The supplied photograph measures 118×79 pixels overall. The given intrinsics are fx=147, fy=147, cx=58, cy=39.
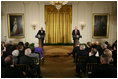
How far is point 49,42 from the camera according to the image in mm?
13953

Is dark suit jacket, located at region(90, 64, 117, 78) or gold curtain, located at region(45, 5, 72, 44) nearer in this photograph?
dark suit jacket, located at region(90, 64, 117, 78)

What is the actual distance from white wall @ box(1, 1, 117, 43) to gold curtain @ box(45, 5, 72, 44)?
46 cm

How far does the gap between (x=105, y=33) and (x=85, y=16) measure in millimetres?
2482

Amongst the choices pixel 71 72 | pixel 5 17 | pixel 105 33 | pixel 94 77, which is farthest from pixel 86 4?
pixel 94 77

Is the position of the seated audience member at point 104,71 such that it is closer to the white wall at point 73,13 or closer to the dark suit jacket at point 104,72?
the dark suit jacket at point 104,72

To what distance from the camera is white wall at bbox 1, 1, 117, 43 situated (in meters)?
13.4

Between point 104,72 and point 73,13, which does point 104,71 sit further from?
point 73,13

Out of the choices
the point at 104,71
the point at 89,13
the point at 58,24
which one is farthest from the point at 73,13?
the point at 104,71

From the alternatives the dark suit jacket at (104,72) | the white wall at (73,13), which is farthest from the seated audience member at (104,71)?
the white wall at (73,13)

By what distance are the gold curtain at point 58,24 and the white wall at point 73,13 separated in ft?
1.52

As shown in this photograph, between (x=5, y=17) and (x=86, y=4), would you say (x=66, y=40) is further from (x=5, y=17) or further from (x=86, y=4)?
(x=5, y=17)

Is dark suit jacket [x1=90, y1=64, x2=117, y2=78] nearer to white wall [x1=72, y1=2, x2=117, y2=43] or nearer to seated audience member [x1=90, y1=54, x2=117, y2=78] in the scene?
seated audience member [x1=90, y1=54, x2=117, y2=78]

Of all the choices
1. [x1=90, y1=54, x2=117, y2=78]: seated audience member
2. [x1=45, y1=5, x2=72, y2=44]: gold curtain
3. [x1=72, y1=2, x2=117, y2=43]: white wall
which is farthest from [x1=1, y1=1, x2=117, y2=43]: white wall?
[x1=90, y1=54, x2=117, y2=78]: seated audience member

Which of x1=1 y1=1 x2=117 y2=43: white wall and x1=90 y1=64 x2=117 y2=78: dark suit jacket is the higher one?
x1=1 y1=1 x2=117 y2=43: white wall
